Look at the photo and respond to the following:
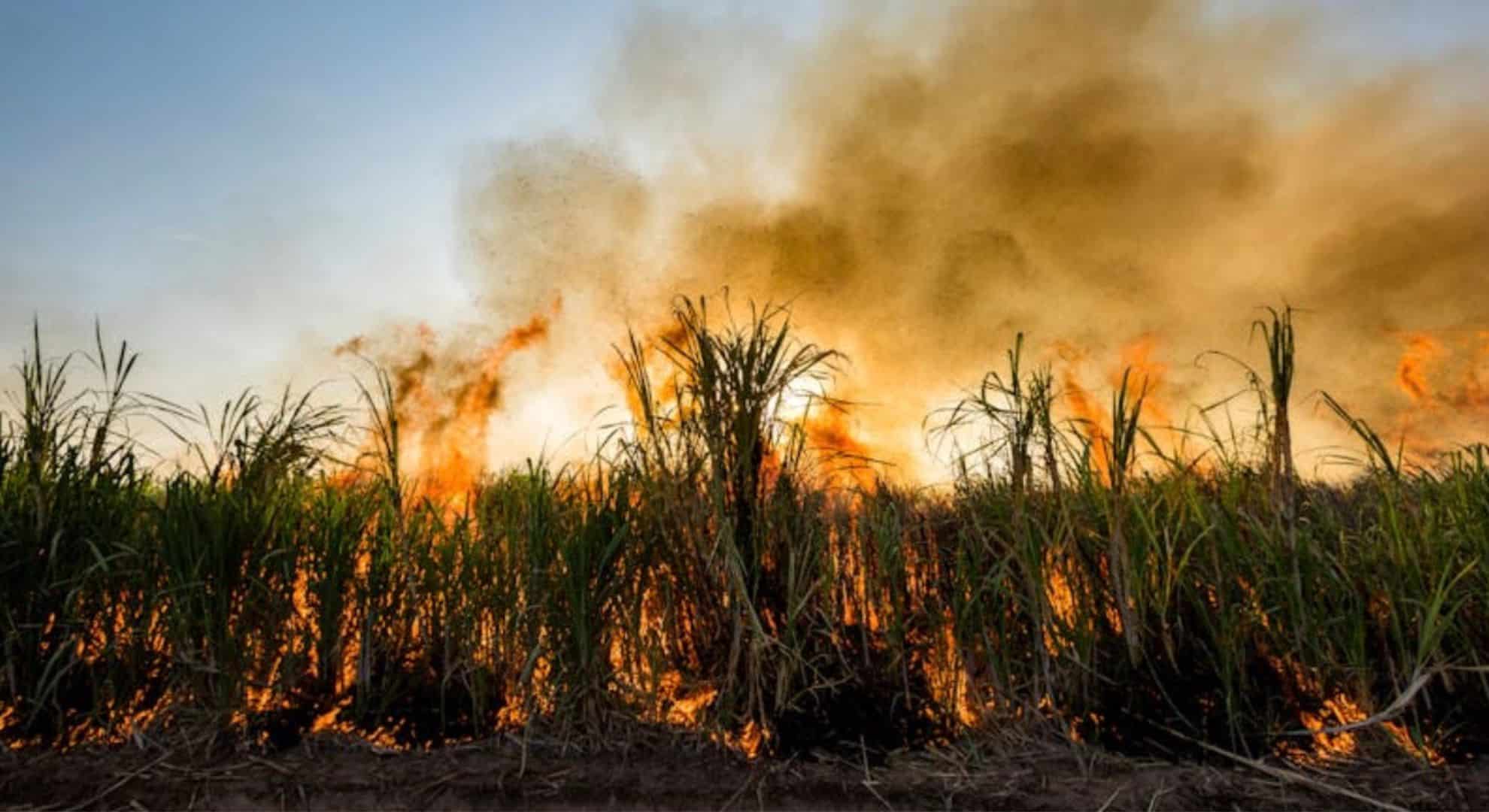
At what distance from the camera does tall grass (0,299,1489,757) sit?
2877mm

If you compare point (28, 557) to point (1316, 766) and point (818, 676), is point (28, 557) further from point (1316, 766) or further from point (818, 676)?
point (1316, 766)

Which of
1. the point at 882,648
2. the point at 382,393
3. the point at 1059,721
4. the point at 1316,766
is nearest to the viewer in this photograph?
the point at 1316,766

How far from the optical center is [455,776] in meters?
2.70

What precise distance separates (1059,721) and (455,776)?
1.81 metres

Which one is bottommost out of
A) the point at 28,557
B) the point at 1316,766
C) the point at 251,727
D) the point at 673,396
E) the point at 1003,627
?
the point at 1316,766

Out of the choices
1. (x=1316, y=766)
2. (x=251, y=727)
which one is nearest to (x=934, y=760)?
(x=1316, y=766)

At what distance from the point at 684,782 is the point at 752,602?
1.82ft

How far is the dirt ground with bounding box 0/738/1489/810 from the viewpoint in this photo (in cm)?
255

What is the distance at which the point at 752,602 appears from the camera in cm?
289

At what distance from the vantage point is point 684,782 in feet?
8.66

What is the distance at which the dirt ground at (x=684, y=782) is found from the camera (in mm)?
2553

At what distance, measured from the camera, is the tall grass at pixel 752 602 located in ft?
9.44

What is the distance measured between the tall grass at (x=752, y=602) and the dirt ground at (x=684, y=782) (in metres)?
0.12

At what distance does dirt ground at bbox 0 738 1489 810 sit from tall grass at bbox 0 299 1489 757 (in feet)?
0.39
